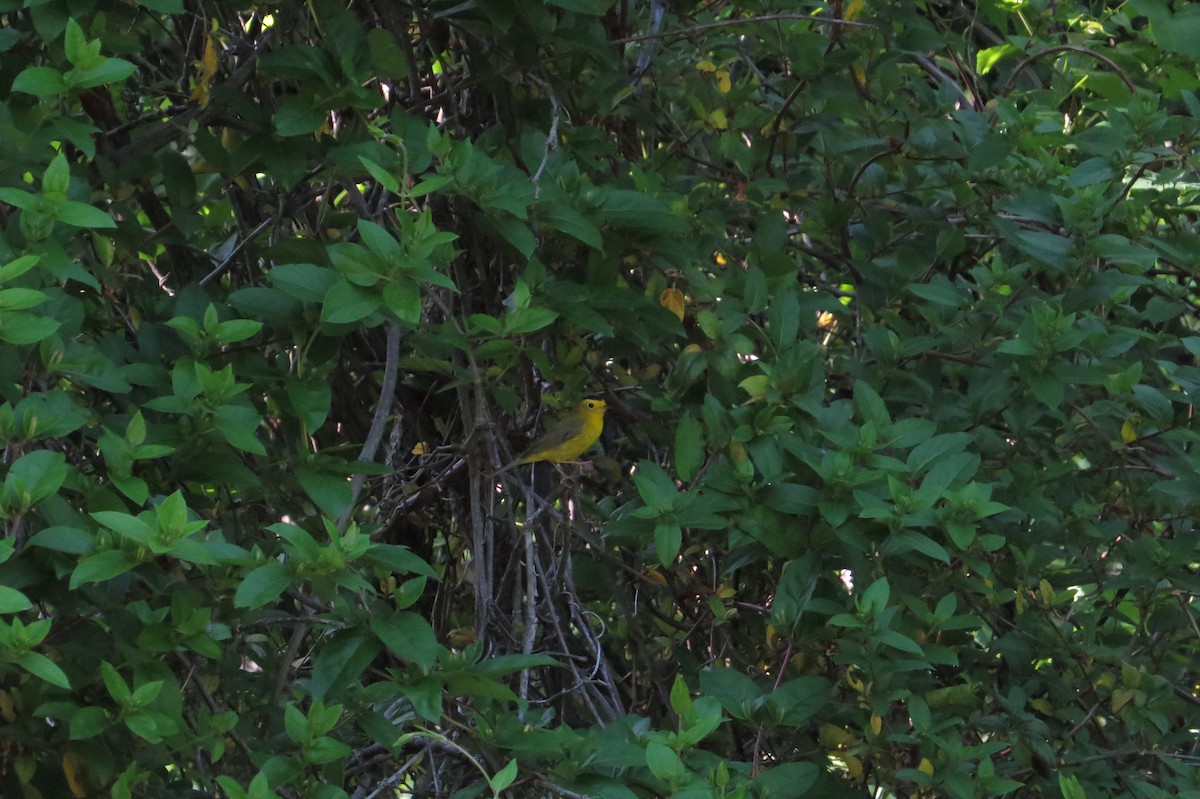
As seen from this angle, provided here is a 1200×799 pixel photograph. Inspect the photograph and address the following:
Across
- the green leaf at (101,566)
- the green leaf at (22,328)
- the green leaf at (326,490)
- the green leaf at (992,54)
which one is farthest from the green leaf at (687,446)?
the green leaf at (992,54)

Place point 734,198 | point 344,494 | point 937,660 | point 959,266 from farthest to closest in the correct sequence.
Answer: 1. point 959,266
2. point 734,198
3. point 937,660
4. point 344,494

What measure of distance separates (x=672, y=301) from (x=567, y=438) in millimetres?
491

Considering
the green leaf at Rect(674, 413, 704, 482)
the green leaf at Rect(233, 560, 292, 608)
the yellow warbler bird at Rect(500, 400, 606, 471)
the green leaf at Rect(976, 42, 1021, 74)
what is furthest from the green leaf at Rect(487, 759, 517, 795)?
the green leaf at Rect(976, 42, 1021, 74)

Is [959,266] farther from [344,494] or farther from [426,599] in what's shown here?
[344,494]

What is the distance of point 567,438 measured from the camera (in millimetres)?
3449

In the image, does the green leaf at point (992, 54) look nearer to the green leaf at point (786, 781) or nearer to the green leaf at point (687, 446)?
the green leaf at point (687, 446)

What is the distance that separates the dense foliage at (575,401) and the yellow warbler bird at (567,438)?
77 millimetres

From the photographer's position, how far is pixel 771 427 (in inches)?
115

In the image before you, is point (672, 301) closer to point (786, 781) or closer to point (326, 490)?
point (326, 490)

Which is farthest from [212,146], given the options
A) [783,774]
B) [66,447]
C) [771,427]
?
[783,774]

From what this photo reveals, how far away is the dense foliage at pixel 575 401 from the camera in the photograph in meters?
2.40

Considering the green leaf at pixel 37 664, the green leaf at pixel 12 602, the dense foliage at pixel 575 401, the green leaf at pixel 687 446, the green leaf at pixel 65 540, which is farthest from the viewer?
the green leaf at pixel 687 446

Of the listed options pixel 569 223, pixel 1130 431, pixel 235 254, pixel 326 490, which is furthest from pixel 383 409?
pixel 1130 431

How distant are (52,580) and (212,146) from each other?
1.20 metres
